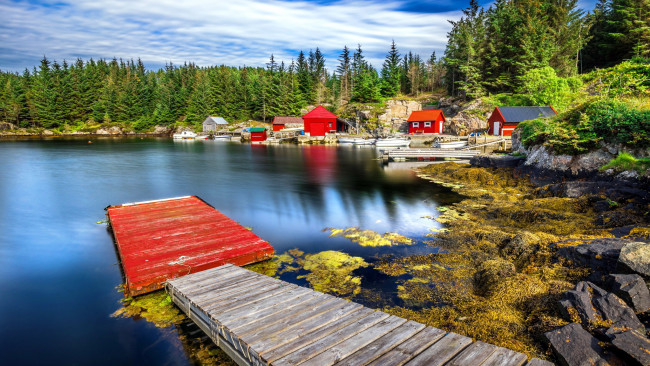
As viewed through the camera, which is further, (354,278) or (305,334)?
(354,278)

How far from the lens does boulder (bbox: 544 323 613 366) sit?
14.6 ft

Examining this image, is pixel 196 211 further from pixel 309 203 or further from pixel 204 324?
pixel 204 324

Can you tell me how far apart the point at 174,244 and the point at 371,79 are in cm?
7441

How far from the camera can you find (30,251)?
11.5 metres

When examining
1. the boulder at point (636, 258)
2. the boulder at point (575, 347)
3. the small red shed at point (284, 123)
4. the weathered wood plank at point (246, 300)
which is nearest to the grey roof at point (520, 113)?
the boulder at point (636, 258)

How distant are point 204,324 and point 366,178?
21404 mm

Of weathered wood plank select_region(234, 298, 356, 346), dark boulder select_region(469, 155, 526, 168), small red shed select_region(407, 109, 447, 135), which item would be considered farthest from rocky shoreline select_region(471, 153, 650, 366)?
small red shed select_region(407, 109, 447, 135)

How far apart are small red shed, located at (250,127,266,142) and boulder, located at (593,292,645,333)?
216 ft

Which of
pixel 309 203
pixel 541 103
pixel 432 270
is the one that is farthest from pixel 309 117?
pixel 432 270

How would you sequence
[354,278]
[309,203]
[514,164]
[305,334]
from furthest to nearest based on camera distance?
[514,164], [309,203], [354,278], [305,334]

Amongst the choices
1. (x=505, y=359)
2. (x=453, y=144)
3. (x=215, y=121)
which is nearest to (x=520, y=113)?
(x=453, y=144)

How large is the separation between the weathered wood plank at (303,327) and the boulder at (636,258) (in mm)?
5017

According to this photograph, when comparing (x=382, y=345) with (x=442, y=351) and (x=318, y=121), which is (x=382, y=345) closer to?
(x=442, y=351)

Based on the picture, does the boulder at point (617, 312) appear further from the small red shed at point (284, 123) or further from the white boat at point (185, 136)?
the white boat at point (185, 136)
